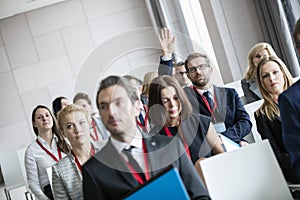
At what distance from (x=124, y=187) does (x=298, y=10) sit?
4.12 meters

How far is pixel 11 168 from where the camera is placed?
20.4 feet

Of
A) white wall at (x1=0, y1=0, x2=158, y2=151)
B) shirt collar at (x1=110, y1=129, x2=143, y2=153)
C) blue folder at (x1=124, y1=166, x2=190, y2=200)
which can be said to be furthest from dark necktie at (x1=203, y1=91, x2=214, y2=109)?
white wall at (x1=0, y1=0, x2=158, y2=151)

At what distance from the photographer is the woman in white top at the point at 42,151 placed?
14.5 ft

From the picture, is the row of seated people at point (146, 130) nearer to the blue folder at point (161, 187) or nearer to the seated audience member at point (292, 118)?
the blue folder at point (161, 187)

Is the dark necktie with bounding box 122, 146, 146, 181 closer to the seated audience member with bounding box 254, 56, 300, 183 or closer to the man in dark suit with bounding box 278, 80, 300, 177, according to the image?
the man in dark suit with bounding box 278, 80, 300, 177

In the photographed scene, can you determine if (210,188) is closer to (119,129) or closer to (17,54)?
(119,129)

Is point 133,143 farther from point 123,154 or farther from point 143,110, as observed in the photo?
point 143,110

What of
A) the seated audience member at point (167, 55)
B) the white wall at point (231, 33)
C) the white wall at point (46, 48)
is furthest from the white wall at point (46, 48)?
the seated audience member at point (167, 55)

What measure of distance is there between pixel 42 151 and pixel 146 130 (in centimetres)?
254

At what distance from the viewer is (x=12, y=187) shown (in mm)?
6027

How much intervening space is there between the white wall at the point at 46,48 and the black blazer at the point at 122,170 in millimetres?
6538

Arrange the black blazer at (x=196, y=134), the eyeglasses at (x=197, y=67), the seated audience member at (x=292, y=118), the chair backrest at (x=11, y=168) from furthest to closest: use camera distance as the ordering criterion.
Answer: the chair backrest at (x=11, y=168)
the eyeglasses at (x=197, y=67)
the black blazer at (x=196, y=134)
the seated audience member at (x=292, y=118)

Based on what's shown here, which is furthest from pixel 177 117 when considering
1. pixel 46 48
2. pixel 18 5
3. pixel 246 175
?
pixel 46 48

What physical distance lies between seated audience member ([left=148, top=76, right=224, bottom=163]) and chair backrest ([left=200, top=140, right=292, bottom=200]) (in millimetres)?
180
